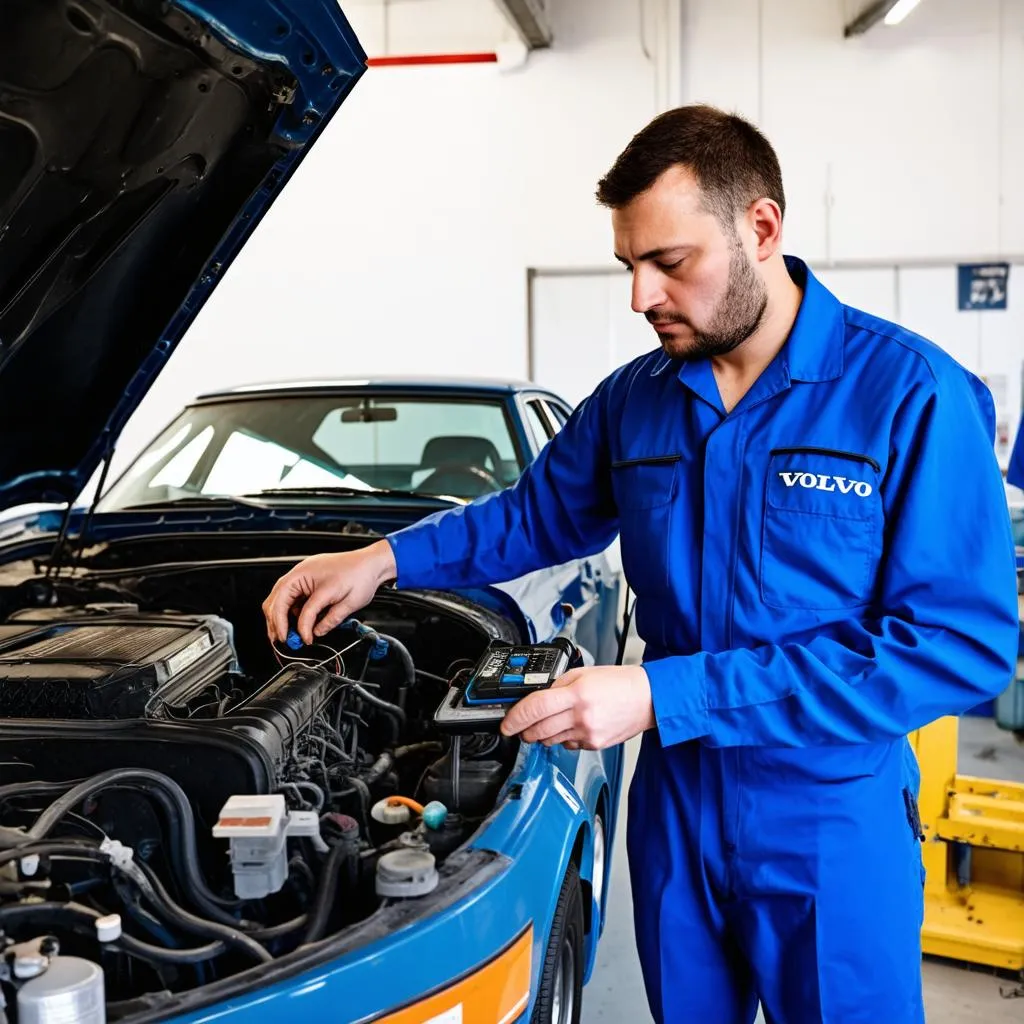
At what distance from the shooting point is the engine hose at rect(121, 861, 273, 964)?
4.02ft

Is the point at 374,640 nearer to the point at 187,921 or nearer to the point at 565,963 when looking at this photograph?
the point at 565,963

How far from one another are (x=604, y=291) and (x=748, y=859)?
7040mm

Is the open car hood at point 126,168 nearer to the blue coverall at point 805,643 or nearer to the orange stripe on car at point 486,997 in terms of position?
the blue coverall at point 805,643

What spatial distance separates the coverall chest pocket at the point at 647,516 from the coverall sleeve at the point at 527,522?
0.18 m

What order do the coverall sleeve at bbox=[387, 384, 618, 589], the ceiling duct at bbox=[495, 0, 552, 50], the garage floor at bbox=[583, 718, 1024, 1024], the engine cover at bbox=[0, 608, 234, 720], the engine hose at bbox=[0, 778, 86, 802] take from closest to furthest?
the engine hose at bbox=[0, 778, 86, 802] < the engine cover at bbox=[0, 608, 234, 720] < the coverall sleeve at bbox=[387, 384, 618, 589] < the garage floor at bbox=[583, 718, 1024, 1024] < the ceiling duct at bbox=[495, 0, 552, 50]

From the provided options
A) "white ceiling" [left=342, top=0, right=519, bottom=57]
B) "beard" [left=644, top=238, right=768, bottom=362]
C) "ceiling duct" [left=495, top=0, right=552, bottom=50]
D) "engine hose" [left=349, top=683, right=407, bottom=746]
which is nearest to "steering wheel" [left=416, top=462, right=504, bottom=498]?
"engine hose" [left=349, top=683, right=407, bottom=746]

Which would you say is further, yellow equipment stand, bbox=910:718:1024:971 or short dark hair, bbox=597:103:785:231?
yellow equipment stand, bbox=910:718:1024:971

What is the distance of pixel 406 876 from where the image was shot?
1.32m

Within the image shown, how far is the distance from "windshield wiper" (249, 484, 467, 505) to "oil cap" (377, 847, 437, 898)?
1624 millimetres

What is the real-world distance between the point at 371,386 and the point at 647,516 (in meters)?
1.87

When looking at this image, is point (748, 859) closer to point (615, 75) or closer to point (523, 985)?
point (523, 985)

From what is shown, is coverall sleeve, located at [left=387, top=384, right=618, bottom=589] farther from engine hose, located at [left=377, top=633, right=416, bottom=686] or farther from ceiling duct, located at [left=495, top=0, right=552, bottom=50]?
ceiling duct, located at [left=495, top=0, right=552, bottom=50]

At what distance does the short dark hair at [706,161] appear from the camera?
1.36 m

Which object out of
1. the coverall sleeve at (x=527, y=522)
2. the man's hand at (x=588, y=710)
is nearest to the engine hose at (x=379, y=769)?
the coverall sleeve at (x=527, y=522)
